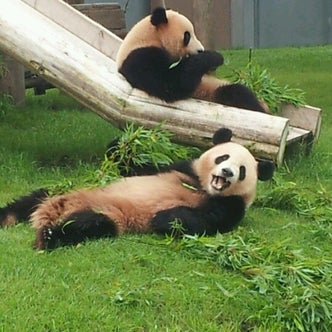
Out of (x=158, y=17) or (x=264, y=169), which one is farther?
(x=158, y=17)

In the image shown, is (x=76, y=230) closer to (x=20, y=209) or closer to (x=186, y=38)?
(x=20, y=209)

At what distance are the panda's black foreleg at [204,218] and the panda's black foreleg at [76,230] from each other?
245 mm

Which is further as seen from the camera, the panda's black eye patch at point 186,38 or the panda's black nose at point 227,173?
the panda's black eye patch at point 186,38

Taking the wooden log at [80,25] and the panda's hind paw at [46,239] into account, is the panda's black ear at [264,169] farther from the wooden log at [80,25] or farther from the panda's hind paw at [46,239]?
the wooden log at [80,25]

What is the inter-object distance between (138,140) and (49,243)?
1202 mm

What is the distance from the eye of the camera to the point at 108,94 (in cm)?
541

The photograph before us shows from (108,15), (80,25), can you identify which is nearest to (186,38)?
(80,25)

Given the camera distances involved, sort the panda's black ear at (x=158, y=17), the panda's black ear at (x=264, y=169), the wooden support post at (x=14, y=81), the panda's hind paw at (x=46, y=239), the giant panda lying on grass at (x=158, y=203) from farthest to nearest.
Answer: the wooden support post at (x=14, y=81), the panda's black ear at (x=158, y=17), the panda's black ear at (x=264, y=169), the giant panda lying on grass at (x=158, y=203), the panda's hind paw at (x=46, y=239)

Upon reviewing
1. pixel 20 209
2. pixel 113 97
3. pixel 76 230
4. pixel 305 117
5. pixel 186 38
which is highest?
pixel 186 38

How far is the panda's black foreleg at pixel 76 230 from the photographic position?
3963 millimetres

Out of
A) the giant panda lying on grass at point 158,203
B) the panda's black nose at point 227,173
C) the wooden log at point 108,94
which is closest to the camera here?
the giant panda lying on grass at point 158,203

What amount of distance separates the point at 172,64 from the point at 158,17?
0.33 meters

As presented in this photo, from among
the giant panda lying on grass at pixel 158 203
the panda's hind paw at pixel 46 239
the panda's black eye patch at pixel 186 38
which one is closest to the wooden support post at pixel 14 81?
the panda's black eye patch at pixel 186 38

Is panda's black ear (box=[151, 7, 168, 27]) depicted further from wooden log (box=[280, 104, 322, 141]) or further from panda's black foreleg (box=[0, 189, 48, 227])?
panda's black foreleg (box=[0, 189, 48, 227])
